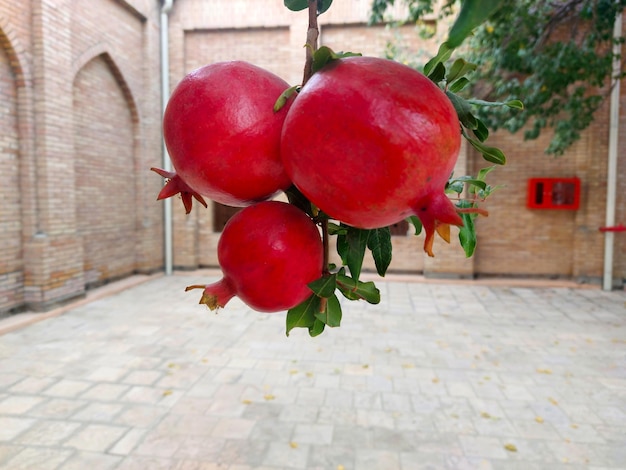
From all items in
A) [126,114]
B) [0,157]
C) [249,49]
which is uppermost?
[249,49]

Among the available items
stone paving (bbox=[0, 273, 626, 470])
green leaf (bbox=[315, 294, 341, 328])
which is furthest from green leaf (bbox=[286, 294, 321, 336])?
stone paving (bbox=[0, 273, 626, 470])

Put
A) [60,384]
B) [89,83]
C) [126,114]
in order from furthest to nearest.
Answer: [126,114]
[89,83]
[60,384]

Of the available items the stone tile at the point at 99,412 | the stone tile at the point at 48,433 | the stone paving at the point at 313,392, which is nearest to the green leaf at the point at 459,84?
the stone paving at the point at 313,392

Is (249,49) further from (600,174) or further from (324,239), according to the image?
(324,239)

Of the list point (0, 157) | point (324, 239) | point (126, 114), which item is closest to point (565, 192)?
point (126, 114)

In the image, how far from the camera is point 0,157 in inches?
266

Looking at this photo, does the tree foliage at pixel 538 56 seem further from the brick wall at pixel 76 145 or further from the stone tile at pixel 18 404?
the stone tile at pixel 18 404

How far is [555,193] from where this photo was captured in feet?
33.5

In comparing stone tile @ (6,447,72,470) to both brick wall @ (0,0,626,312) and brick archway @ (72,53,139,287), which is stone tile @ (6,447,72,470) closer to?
brick wall @ (0,0,626,312)

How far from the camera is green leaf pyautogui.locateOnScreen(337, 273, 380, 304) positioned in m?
0.69

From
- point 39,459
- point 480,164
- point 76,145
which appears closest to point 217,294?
point 39,459

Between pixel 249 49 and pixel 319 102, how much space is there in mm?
10979

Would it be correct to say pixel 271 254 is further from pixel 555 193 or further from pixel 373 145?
pixel 555 193

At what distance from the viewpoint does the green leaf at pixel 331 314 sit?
70cm
